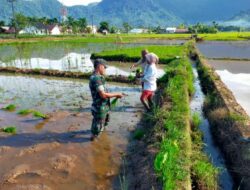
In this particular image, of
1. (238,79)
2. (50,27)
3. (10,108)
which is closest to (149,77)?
(10,108)

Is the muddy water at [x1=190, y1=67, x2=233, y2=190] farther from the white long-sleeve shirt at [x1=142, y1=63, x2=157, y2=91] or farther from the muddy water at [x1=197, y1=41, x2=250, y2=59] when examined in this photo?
the muddy water at [x1=197, y1=41, x2=250, y2=59]

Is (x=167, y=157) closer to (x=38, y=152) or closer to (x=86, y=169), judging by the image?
(x=86, y=169)

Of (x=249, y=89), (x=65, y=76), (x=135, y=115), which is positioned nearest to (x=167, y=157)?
(x=135, y=115)

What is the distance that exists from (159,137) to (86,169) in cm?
155

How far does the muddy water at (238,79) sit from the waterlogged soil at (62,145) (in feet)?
12.7

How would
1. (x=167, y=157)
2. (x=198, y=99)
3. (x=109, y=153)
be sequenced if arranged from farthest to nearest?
(x=198, y=99) < (x=109, y=153) < (x=167, y=157)

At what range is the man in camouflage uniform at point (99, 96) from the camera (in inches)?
287

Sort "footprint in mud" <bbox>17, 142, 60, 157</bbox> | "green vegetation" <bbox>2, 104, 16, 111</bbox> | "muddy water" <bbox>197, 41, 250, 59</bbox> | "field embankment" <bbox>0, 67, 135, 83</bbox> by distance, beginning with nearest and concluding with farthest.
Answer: "footprint in mud" <bbox>17, 142, 60, 157</bbox>
"green vegetation" <bbox>2, 104, 16, 111</bbox>
"field embankment" <bbox>0, 67, 135, 83</bbox>
"muddy water" <bbox>197, 41, 250, 59</bbox>

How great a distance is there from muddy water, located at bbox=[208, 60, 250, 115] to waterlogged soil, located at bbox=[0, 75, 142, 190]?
12.7ft

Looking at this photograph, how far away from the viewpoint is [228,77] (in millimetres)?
18156

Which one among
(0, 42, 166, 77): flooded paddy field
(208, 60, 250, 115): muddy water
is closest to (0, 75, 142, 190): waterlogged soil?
(208, 60, 250, 115): muddy water

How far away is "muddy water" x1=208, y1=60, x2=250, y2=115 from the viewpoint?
40.4 ft

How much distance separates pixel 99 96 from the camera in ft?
24.5

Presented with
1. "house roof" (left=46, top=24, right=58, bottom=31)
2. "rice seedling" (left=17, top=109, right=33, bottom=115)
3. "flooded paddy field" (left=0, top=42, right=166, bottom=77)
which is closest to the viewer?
"rice seedling" (left=17, top=109, right=33, bottom=115)
